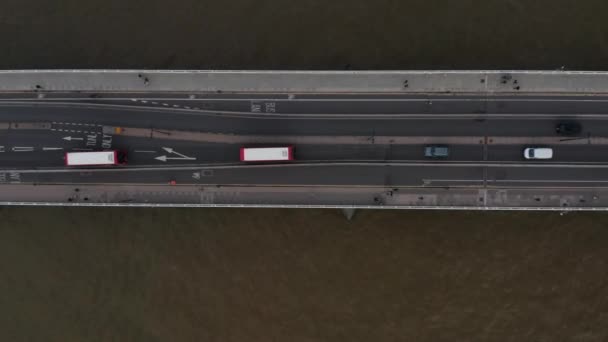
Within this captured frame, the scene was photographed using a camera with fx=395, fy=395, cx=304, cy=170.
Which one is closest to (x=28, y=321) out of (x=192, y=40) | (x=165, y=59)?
(x=165, y=59)

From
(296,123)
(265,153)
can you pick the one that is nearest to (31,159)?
(265,153)

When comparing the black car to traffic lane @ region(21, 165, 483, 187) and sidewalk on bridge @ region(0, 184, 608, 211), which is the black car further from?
traffic lane @ region(21, 165, 483, 187)

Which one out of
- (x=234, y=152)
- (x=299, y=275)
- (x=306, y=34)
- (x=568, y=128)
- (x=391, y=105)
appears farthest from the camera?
(x=306, y=34)

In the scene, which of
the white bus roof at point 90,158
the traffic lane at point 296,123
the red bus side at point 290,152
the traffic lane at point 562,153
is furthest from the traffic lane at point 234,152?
the white bus roof at point 90,158

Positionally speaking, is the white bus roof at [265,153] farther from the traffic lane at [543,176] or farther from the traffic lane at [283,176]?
the traffic lane at [543,176]

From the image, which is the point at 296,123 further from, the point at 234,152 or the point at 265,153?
the point at 234,152

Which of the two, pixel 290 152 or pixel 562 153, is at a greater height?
pixel 290 152

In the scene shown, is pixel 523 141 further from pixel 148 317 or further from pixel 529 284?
pixel 148 317
